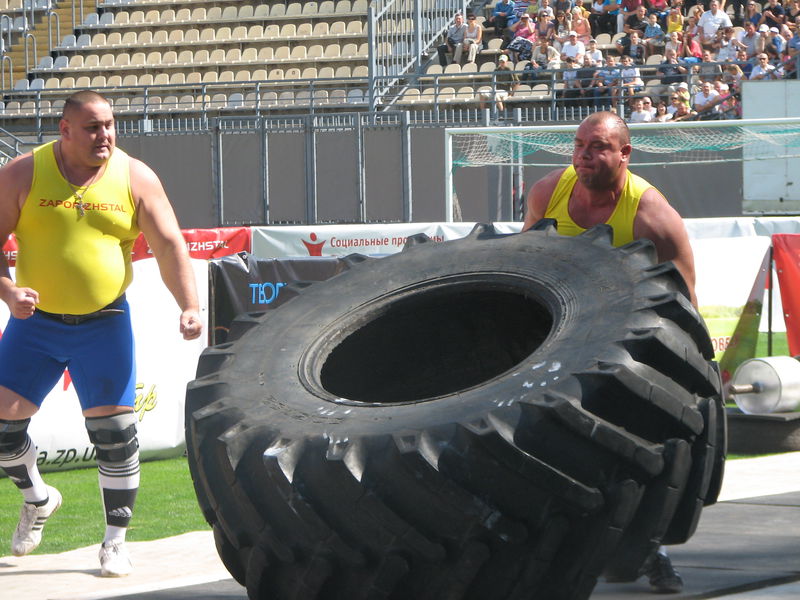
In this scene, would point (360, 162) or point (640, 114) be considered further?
point (360, 162)

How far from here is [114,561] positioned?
476 cm

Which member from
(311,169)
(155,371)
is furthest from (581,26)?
(155,371)

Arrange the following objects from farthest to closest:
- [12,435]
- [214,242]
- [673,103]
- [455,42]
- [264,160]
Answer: [455,42] → [264,160] → [673,103] → [214,242] → [12,435]

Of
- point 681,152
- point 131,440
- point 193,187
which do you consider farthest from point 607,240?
point 193,187

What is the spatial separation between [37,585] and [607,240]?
7.53ft

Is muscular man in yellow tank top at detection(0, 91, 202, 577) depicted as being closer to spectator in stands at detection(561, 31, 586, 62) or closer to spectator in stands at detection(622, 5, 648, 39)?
spectator in stands at detection(561, 31, 586, 62)

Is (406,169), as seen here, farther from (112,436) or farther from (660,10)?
(112,436)

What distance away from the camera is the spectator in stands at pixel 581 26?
21500mm

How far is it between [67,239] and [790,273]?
6.72 metres

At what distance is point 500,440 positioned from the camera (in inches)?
131

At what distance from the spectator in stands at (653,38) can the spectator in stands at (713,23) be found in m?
0.68

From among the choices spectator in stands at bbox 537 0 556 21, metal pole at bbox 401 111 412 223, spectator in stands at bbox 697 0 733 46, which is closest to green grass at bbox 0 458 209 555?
metal pole at bbox 401 111 412 223

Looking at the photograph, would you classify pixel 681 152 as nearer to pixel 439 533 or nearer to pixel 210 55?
pixel 210 55

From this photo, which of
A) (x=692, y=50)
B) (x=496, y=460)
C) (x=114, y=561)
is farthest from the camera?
(x=692, y=50)
